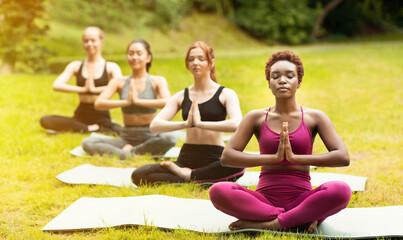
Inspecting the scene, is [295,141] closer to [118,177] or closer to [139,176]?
[139,176]

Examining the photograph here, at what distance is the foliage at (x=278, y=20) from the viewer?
22656 millimetres

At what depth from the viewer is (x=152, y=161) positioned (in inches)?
230

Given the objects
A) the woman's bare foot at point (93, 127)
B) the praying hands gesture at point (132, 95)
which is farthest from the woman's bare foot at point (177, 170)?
the woman's bare foot at point (93, 127)

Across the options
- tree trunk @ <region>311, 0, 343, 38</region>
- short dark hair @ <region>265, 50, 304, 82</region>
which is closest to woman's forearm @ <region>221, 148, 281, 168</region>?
short dark hair @ <region>265, 50, 304, 82</region>

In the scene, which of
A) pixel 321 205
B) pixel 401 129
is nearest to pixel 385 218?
pixel 321 205

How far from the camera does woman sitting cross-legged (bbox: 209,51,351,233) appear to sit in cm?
317

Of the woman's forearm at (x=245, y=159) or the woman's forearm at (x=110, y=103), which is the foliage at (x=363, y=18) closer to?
the woman's forearm at (x=110, y=103)

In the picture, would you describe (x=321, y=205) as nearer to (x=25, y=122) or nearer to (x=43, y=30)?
(x=25, y=122)

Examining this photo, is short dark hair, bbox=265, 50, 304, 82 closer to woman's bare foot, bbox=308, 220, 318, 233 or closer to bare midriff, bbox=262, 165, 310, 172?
bare midriff, bbox=262, 165, 310, 172

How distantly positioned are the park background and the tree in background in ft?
0.09

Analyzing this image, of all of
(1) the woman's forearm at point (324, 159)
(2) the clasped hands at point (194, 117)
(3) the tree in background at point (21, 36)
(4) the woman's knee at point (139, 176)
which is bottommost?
(4) the woman's knee at point (139, 176)

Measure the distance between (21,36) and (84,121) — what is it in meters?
7.26

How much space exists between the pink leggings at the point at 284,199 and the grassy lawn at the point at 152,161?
0.17 metres

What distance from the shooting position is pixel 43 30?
13594 millimetres
